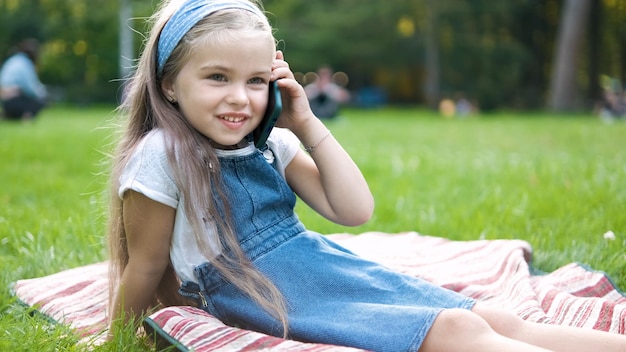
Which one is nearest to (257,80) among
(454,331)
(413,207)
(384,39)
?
(454,331)

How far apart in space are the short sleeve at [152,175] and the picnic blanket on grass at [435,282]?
0.32 metres

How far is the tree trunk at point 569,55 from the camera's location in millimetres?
21266

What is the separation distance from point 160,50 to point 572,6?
21472mm

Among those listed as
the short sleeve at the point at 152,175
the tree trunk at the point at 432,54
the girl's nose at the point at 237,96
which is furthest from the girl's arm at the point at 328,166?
the tree trunk at the point at 432,54

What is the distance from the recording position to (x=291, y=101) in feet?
7.12

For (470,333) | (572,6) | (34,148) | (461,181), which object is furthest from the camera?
(572,6)

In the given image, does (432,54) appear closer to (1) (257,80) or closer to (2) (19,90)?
(2) (19,90)

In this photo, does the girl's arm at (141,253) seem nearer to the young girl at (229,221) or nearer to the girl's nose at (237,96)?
the young girl at (229,221)

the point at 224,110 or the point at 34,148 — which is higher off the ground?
the point at 224,110

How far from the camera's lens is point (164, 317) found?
76.2 inches

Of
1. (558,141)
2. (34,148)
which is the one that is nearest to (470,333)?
(34,148)

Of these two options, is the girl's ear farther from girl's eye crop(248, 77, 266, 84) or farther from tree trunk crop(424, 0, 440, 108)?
tree trunk crop(424, 0, 440, 108)

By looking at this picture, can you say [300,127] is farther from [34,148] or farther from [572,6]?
[572,6]

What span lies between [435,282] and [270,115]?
107 cm
